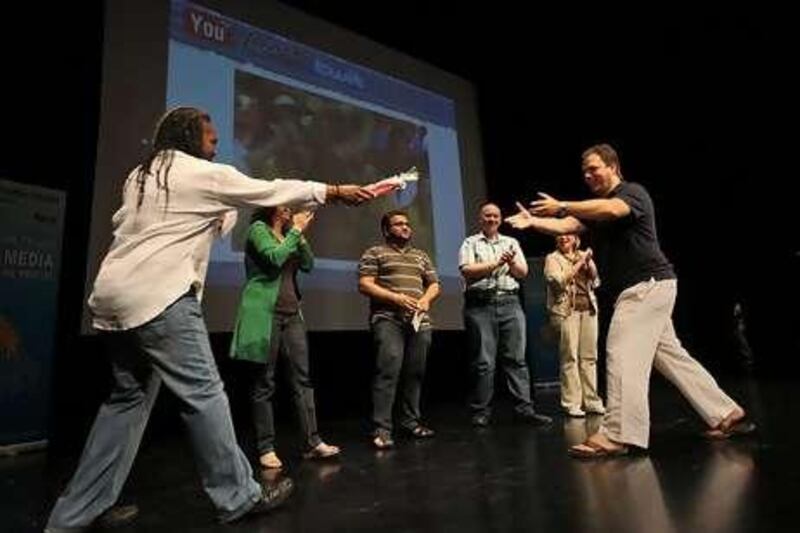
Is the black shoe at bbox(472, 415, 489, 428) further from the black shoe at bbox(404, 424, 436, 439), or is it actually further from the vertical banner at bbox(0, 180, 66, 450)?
the vertical banner at bbox(0, 180, 66, 450)

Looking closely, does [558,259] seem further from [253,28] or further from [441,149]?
[253,28]

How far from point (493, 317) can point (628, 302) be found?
4.18ft

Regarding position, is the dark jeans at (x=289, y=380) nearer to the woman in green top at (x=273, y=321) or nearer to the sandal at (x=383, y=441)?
the woman in green top at (x=273, y=321)

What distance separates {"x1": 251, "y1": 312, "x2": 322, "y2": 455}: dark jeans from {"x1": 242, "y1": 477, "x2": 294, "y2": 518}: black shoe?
29.2 inches

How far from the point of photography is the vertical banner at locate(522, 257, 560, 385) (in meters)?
6.17

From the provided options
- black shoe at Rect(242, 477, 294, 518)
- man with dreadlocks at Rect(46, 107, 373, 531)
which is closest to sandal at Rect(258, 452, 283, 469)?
black shoe at Rect(242, 477, 294, 518)

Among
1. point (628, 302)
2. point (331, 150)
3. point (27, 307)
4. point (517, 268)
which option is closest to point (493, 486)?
point (628, 302)

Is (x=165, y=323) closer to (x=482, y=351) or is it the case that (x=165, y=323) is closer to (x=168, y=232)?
(x=168, y=232)

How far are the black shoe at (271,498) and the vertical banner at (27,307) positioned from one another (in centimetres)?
190

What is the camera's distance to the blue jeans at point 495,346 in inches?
154

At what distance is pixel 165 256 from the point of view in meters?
1.91

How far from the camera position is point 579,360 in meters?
4.45

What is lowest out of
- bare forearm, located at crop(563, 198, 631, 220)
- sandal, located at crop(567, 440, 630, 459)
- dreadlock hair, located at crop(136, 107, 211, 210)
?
sandal, located at crop(567, 440, 630, 459)

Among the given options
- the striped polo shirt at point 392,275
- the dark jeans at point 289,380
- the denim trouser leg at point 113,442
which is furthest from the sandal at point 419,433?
the denim trouser leg at point 113,442
